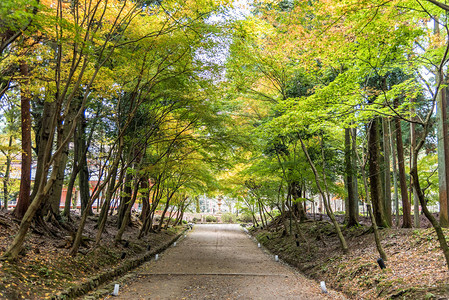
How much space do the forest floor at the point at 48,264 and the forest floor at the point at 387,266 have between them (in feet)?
18.7

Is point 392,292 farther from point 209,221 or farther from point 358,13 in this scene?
point 209,221

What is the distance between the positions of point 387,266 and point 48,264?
7.13 meters

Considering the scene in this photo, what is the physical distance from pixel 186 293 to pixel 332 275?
377 centimetres

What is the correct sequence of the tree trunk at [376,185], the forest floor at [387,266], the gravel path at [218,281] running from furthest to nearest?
the tree trunk at [376,185] < the gravel path at [218,281] < the forest floor at [387,266]

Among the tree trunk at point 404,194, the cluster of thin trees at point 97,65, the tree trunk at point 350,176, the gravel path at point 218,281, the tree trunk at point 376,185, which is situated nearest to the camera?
the cluster of thin trees at point 97,65

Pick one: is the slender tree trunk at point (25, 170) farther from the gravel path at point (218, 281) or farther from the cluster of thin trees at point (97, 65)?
the gravel path at point (218, 281)

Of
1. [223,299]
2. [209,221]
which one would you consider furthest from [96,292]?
[209,221]

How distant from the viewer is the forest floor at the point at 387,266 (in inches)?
194

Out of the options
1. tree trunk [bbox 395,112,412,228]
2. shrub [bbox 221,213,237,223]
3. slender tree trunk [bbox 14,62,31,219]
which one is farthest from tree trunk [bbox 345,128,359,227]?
shrub [bbox 221,213,237,223]

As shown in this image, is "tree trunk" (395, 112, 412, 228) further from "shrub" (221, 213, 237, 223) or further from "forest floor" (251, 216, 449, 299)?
"shrub" (221, 213, 237, 223)

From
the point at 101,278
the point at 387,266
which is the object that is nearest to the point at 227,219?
the point at 101,278

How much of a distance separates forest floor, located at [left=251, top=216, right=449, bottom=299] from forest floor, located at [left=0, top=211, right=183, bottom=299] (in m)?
5.70

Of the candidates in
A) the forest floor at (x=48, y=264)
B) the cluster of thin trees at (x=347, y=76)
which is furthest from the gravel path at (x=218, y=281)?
the cluster of thin trees at (x=347, y=76)

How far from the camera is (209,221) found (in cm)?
3925
